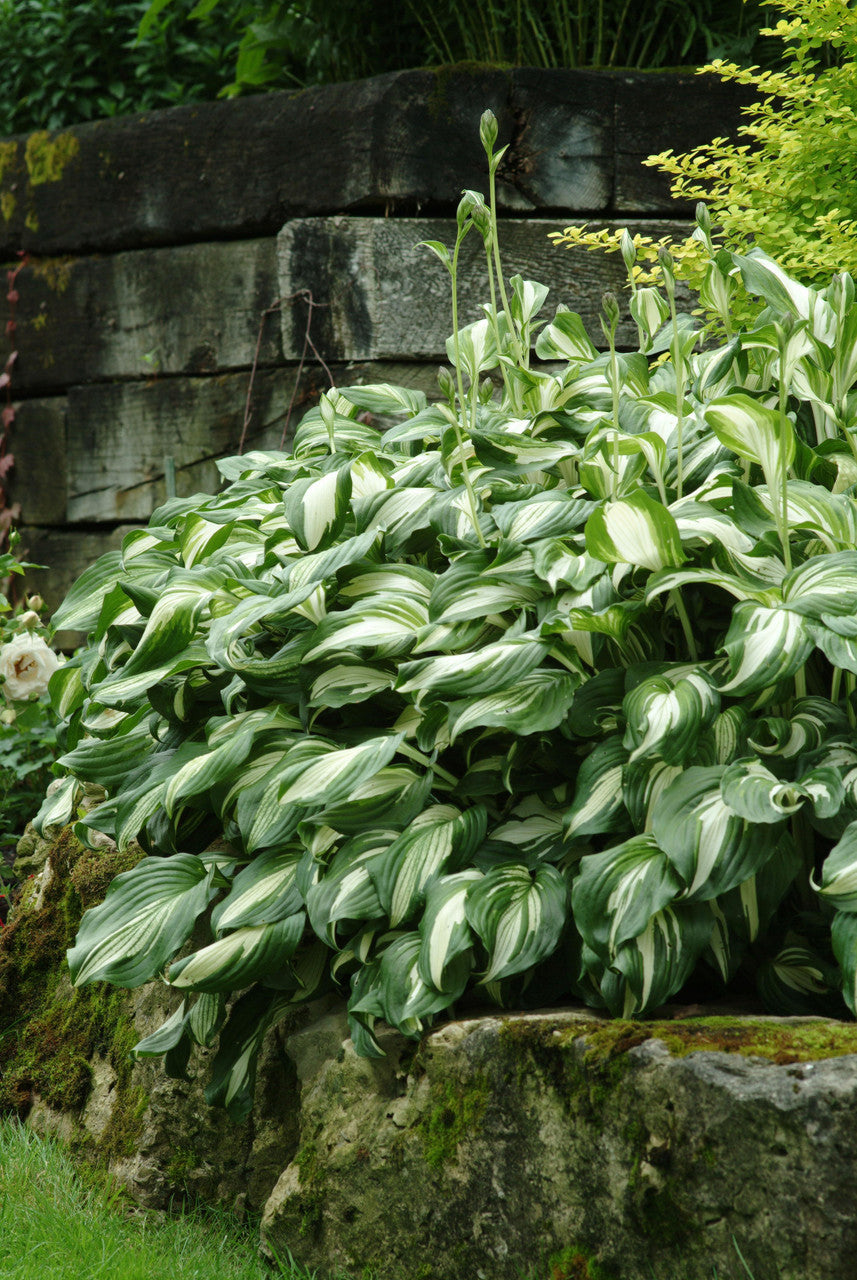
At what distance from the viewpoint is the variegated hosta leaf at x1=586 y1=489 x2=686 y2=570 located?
152 cm

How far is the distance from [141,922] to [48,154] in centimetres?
406

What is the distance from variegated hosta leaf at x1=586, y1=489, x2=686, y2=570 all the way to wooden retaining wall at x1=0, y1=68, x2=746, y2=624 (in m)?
2.53

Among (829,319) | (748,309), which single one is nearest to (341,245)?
(748,309)

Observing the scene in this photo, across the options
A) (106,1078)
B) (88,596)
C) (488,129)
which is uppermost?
(488,129)

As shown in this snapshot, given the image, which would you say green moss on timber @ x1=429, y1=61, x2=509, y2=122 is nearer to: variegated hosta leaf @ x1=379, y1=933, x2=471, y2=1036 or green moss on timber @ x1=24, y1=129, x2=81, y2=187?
green moss on timber @ x1=24, y1=129, x2=81, y2=187

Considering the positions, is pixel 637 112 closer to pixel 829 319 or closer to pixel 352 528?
pixel 829 319

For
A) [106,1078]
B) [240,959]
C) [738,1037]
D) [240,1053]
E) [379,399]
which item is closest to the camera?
[738,1037]

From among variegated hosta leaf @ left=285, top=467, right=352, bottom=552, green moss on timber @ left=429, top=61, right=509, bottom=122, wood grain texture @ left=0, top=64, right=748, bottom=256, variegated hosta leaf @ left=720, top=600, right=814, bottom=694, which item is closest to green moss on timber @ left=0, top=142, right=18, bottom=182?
wood grain texture @ left=0, top=64, right=748, bottom=256

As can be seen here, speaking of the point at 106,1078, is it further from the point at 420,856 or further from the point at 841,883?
the point at 841,883

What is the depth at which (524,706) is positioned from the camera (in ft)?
5.12

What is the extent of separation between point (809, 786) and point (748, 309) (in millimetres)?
1621

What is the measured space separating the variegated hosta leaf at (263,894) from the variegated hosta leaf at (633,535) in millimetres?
630

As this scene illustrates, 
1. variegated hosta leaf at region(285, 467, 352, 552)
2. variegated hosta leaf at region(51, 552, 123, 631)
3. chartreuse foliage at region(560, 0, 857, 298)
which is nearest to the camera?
variegated hosta leaf at region(285, 467, 352, 552)

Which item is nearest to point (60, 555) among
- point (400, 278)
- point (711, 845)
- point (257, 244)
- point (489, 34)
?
point (257, 244)
